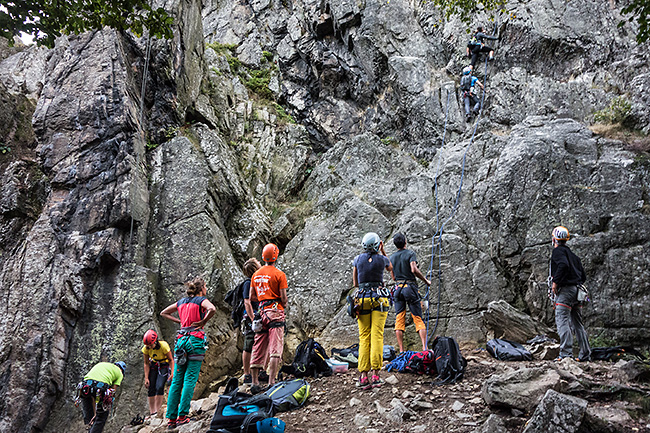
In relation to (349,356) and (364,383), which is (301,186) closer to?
(349,356)

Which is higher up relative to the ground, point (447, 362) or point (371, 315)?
point (371, 315)

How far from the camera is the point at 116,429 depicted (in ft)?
28.6

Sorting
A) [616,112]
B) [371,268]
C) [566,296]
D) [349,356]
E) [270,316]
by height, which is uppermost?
[616,112]

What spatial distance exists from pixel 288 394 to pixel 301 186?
10709mm

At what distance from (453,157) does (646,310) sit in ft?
20.0

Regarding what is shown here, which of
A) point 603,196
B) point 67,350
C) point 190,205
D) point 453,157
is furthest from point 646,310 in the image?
point 67,350

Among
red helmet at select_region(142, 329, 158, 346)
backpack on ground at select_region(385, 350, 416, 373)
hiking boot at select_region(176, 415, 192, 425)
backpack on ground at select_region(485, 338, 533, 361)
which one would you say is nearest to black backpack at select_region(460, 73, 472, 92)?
backpack on ground at select_region(485, 338, 533, 361)

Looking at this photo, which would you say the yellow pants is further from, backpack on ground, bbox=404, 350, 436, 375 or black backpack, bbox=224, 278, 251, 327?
black backpack, bbox=224, 278, 251, 327

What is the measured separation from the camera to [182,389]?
5.82 m

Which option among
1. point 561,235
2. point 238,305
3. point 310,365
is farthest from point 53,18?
point 561,235

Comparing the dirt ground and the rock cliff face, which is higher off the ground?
the rock cliff face

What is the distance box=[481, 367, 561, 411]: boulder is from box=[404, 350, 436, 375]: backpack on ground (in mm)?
1662

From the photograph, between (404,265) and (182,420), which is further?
(404,265)

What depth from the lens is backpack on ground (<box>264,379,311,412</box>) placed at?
5.39 m
